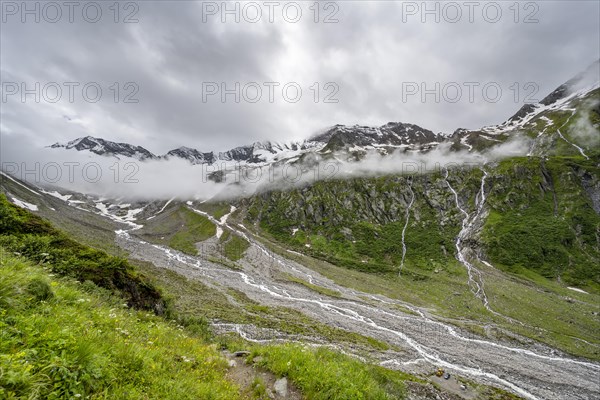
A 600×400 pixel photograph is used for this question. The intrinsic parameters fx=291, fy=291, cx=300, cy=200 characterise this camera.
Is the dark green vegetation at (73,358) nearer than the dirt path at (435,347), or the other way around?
the dark green vegetation at (73,358)

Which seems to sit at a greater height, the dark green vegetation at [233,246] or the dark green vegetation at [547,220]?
the dark green vegetation at [547,220]

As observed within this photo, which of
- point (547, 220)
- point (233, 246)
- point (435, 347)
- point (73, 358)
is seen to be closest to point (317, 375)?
point (73, 358)

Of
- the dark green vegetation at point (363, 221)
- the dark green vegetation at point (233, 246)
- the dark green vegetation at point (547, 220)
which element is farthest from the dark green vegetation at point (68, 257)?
the dark green vegetation at point (547, 220)

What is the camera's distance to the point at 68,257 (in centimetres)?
1617

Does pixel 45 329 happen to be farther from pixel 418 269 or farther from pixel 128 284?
pixel 418 269

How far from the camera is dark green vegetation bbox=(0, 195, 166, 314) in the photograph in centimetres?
1484

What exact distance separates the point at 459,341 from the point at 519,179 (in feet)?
505

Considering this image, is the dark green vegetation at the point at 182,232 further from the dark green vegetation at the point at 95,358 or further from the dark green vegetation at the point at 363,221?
the dark green vegetation at the point at 95,358

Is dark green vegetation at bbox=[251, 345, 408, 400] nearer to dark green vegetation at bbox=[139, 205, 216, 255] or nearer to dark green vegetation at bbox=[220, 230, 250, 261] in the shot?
dark green vegetation at bbox=[220, 230, 250, 261]

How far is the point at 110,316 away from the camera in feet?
27.4

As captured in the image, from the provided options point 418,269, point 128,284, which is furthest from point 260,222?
point 128,284

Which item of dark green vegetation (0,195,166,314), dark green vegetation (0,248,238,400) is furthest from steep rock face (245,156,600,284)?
dark green vegetation (0,248,238,400)

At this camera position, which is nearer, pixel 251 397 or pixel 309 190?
pixel 251 397

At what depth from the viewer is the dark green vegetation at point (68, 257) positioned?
1484 cm
